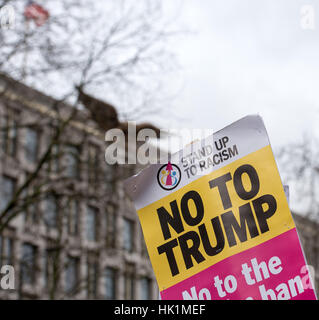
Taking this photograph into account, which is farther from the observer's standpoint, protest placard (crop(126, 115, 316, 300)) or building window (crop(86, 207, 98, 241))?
building window (crop(86, 207, 98, 241))

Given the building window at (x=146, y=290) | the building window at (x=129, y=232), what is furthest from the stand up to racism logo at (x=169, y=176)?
the building window at (x=146, y=290)

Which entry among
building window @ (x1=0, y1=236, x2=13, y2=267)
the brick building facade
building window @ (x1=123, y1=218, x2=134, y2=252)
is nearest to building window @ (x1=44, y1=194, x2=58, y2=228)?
the brick building facade

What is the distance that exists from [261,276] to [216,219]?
1.33ft

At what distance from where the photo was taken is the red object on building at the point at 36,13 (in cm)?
1239

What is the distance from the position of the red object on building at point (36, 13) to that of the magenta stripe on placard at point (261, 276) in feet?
28.5

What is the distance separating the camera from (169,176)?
459cm

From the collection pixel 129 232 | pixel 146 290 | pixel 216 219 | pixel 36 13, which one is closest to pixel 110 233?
pixel 36 13

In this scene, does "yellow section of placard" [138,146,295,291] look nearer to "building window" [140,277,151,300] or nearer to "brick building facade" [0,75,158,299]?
"brick building facade" [0,75,158,299]

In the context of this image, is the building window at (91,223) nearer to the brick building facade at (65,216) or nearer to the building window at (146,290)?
the brick building facade at (65,216)

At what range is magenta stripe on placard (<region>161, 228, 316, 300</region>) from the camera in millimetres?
4098

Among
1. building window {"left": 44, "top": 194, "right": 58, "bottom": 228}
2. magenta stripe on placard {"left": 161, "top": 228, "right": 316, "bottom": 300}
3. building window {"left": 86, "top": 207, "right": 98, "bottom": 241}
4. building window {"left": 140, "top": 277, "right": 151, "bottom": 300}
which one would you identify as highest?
building window {"left": 86, "top": 207, "right": 98, "bottom": 241}

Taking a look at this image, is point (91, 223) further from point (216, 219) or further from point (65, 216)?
point (216, 219)

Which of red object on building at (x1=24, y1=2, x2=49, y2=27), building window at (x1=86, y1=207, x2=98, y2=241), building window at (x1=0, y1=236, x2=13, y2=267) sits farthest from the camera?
building window at (x1=86, y1=207, x2=98, y2=241)
